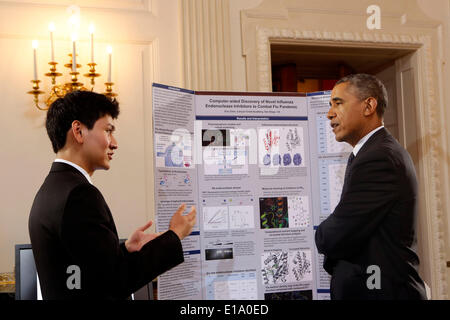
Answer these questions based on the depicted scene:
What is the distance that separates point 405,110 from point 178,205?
2.64 metres

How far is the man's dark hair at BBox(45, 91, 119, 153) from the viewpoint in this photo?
6.96 ft

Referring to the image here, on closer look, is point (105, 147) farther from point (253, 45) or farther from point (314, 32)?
point (314, 32)

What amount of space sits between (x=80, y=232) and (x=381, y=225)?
3.95 feet

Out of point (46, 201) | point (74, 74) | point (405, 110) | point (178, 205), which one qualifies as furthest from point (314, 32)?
point (46, 201)

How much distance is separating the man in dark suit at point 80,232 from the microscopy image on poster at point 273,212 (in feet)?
2.20

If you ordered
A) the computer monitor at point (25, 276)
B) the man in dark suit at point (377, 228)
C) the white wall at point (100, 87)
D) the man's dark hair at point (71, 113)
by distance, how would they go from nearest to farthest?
the man's dark hair at point (71, 113) → the man in dark suit at point (377, 228) → the computer monitor at point (25, 276) → the white wall at point (100, 87)

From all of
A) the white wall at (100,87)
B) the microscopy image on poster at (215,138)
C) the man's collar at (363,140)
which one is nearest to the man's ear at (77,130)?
the microscopy image on poster at (215,138)

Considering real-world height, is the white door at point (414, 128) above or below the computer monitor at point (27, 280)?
above

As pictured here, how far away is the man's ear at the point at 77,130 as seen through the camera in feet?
6.98

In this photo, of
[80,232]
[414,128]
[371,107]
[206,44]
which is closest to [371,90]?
[371,107]

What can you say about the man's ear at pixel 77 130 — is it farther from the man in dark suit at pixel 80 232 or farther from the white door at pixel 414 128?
the white door at pixel 414 128

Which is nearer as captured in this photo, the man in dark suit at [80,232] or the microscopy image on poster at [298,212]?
the man in dark suit at [80,232]

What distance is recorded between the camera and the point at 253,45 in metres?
4.00

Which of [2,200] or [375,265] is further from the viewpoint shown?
[2,200]
